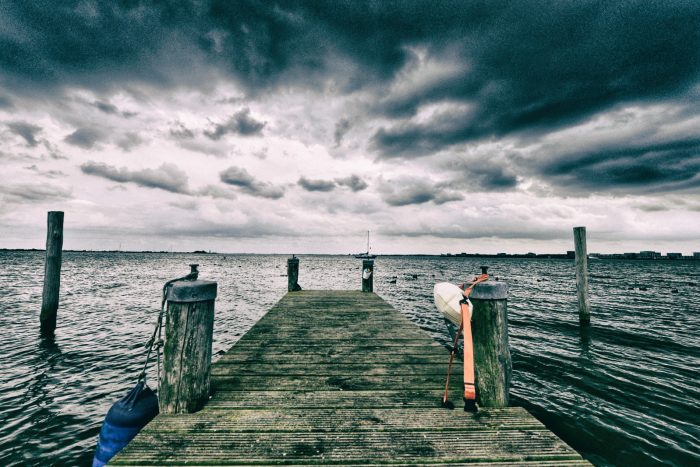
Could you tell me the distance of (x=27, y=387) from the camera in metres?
5.96

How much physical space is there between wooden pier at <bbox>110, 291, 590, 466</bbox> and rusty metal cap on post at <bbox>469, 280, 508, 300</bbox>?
96 centimetres

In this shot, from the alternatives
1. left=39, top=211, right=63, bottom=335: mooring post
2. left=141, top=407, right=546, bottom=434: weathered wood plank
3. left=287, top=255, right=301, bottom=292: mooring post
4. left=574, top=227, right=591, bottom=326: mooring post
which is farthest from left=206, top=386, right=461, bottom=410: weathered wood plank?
left=574, top=227, right=591, bottom=326: mooring post

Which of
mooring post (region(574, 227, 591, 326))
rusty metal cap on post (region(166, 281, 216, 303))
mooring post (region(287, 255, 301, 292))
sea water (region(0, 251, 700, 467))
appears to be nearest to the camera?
rusty metal cap on post (region(166, 281, 216, 303))

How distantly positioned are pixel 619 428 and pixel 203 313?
585 centimetres

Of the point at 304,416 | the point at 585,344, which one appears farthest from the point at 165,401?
the point at 585,344

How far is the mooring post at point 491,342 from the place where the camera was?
274cm

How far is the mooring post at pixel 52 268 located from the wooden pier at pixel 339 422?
822 centimetres

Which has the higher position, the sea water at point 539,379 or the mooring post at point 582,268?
the mooring post at point 582,268

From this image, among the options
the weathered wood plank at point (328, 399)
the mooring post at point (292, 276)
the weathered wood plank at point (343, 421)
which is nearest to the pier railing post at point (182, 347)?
the weathered wood plank at point (343, 421)

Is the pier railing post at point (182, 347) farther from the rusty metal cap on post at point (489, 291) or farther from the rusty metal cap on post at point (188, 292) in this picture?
the rusty metal cap on post at point (489, 291)

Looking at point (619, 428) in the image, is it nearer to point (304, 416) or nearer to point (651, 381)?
point (651, 381)

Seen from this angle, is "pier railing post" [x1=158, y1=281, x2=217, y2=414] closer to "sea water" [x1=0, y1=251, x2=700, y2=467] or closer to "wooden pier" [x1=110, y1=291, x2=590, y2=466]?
"wooden pier" [x1=110, y1=291, x2=590, y2=466]

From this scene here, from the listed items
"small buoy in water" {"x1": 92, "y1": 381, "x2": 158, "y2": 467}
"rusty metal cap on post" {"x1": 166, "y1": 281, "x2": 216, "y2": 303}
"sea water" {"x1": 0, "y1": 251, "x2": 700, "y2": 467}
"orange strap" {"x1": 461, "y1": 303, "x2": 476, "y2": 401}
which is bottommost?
"sea water" {"x1": 0, "y1": 251, "x2": 700, "y2": 467}

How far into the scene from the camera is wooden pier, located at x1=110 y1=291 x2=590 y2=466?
2.11 metres
